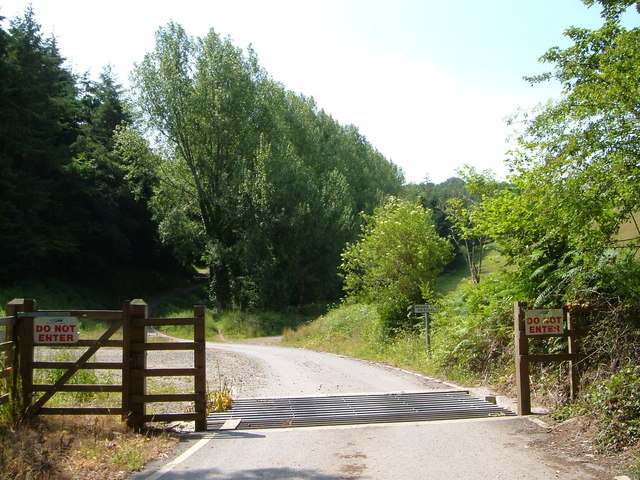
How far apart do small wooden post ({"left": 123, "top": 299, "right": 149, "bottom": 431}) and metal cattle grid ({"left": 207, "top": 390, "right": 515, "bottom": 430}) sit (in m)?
1.13

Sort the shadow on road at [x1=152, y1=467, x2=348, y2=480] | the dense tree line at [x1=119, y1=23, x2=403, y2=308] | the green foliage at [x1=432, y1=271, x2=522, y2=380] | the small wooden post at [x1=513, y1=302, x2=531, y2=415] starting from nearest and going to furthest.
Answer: the shadow on road at [x1=152, y1=467, x2=348, y2=480] < the small wooden post at [x1=513, y1=302, x2=531, y2=415] < the green foliage at [x1=432, y1=271, x2=522, y2=380] < the dense tree line at [x1=119, y1=23, x2=403, y2=308]

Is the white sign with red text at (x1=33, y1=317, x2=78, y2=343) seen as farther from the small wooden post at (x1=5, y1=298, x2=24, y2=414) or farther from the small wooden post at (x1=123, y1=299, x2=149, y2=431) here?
the small wooden post at (x1=123, y1=299, x2=149, y2=431)

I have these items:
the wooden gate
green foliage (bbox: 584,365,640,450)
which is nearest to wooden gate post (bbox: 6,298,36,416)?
the wooden gate

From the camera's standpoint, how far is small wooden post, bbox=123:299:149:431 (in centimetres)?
942

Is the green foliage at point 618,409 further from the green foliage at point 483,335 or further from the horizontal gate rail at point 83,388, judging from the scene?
the horizontal gate rail at point 83,388

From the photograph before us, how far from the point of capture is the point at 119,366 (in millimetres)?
9461

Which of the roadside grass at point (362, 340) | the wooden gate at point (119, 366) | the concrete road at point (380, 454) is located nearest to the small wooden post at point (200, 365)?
the wooden gate at point (119, 366)

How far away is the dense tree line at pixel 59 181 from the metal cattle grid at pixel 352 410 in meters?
33.9

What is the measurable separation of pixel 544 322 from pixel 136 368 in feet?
21.3

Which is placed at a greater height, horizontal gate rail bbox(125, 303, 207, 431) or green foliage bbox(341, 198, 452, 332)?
green foliage bbox(341, 198, 452, 332)

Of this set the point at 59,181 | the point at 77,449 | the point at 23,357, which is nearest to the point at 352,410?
the point at 77,449

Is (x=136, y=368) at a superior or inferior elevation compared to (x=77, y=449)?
superior

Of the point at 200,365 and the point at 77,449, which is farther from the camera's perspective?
the point at 200,365

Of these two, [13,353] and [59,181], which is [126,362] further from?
[59,181]
